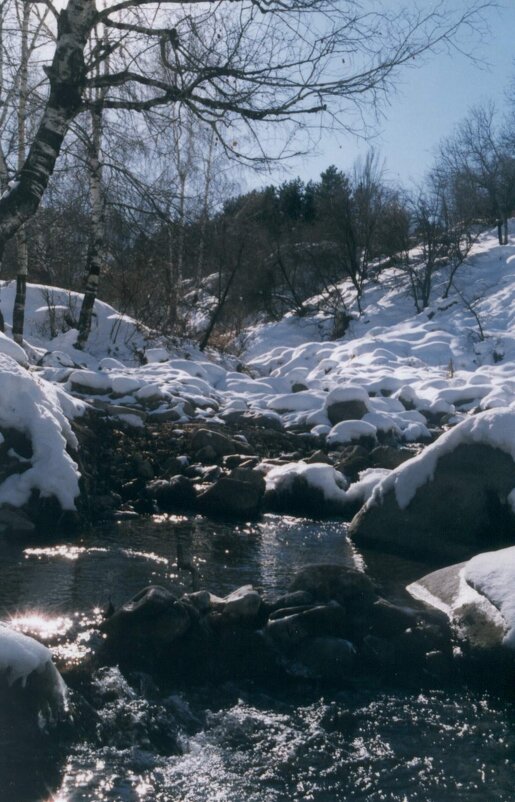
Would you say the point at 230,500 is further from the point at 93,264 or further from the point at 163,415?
the point at 93,264

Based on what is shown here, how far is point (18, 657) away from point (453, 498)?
4581mm

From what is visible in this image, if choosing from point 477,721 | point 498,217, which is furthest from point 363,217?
point 477,721

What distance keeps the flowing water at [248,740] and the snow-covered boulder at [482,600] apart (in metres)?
0.37

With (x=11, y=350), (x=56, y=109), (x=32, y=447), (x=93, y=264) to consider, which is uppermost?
(x=56, y=109)

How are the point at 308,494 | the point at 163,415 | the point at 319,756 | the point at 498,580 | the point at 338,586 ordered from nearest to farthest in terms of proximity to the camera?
the point at 319,756 → the point at 498,580 → the point at 338,586 → the point at 308,494 → the point at 163,415

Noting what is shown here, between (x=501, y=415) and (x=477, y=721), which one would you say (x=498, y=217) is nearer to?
(x=501, y=415)

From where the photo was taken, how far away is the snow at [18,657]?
3941 mm

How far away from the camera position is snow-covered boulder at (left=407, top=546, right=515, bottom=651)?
509 centimetres

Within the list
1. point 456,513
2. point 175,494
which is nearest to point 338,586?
point 456,513

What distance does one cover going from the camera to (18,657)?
397 centimetres

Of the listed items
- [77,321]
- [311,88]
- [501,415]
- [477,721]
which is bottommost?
[477,721]

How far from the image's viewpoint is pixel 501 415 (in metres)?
7.68

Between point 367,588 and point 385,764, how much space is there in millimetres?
1852

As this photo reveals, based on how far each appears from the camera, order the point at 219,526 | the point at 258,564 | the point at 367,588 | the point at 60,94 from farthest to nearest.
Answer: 1. the point at 219,526
2. the point at 258,564
3. the point at 60,94
4. the point at 367,588
